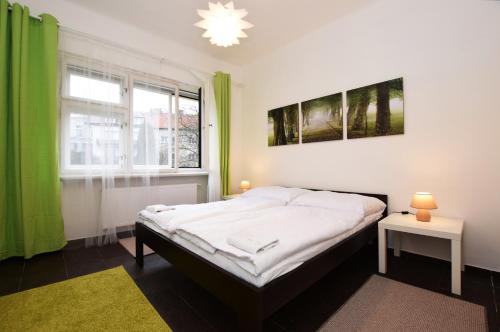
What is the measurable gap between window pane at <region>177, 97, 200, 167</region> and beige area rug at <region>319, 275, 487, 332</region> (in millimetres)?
2943

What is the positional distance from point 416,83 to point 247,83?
271 centimetres

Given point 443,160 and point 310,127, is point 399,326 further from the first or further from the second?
point 310,127

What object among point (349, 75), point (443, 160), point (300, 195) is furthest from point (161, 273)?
point (349, 75)

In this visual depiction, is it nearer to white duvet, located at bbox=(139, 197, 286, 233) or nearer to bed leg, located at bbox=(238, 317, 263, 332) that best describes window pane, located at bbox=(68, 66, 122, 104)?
white duvet, located at bbox=(139, 197, 286, 233)

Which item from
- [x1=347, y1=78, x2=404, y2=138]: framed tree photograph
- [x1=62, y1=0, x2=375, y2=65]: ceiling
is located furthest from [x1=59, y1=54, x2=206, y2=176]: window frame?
[x1=347, y1=78, x2=404, y2=138]: framed tree photograph

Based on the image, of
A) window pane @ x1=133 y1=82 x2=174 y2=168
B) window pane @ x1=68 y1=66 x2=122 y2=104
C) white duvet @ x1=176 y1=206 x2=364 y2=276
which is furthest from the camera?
window pane @ x1=133 y1=82 x2=174 y2=168

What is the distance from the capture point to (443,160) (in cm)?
221

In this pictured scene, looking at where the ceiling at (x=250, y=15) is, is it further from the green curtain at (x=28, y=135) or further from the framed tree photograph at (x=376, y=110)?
the framed tree photograph at (x=376, y=110)

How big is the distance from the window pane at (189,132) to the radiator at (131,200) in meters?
0.49

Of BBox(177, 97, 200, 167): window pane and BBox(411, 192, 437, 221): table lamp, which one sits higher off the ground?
BBox(177, 97, 200, 167): window pane

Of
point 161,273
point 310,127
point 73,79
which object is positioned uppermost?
point 73,79

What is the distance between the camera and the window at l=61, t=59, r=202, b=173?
2.65m

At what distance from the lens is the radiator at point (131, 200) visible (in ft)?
9.27

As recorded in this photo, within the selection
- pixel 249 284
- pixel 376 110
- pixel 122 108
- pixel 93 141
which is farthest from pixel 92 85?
pixel 376 110
